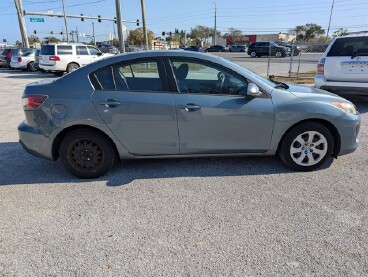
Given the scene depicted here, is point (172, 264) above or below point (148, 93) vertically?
below

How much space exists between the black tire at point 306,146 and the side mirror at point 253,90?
67 cm

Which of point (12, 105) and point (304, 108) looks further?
point (12, 105)

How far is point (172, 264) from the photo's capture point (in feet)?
7.82

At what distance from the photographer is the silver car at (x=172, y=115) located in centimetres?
370

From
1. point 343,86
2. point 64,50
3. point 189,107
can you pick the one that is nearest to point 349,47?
point 343,86

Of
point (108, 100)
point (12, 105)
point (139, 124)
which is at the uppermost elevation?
point (108, 100)

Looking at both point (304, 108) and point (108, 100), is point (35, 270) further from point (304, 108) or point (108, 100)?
point (304, 108)

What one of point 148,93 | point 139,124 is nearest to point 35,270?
point 139,124

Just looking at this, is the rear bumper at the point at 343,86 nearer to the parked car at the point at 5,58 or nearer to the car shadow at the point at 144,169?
the car shadow at the point at 144,169

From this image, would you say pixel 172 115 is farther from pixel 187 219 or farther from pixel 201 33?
pixel 201 33

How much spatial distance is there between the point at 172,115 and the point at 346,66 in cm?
507

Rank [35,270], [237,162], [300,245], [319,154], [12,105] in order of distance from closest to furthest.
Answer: [35,270] → [300,245] → [319,154] → [237,162] → [12,105]

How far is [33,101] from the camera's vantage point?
3750 mm

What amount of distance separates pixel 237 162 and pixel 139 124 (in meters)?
1.50
